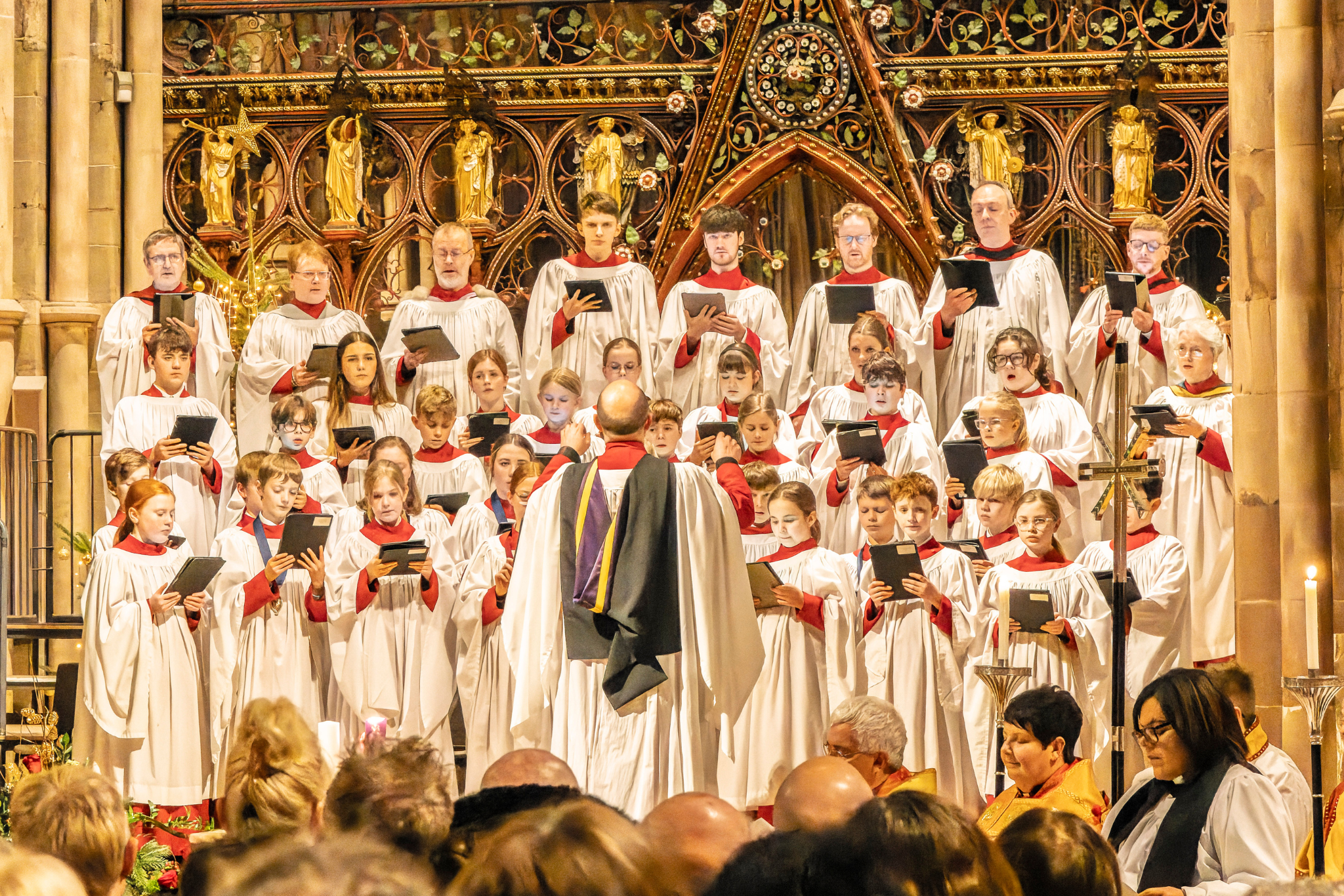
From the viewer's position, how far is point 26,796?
4066mm

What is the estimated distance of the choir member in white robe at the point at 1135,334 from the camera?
11.1 metres

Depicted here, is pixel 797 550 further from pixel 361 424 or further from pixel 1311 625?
pixel 361 424

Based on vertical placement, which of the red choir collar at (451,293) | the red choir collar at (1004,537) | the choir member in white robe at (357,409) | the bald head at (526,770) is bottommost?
the bald head at (526,770)

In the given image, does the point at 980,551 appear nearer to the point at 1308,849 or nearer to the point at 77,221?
the point at 1308,849

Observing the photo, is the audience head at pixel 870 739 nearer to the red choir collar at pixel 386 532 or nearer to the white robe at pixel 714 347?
the red choir collar at pixel 386 532

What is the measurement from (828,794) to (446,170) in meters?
10.3

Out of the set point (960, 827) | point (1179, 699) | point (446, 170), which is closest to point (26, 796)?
point (960, 827)

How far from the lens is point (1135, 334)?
36.8 feet

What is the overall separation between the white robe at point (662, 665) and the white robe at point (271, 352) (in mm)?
4297

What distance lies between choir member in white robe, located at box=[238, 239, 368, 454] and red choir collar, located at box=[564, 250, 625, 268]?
1.35 m

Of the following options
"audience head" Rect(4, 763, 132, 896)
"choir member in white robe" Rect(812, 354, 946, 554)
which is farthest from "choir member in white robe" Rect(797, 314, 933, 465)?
"audience head" Rect(4, 763, 132, 896)

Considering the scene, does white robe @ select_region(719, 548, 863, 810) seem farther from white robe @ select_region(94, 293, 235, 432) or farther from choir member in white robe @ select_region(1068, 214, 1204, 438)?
white robe @ select_region(94, 293, 235, 432)

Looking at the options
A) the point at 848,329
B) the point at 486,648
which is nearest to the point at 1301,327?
the point at 848,329

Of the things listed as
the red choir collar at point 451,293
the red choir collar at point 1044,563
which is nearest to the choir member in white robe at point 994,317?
the red choir collar at point 1044,563
